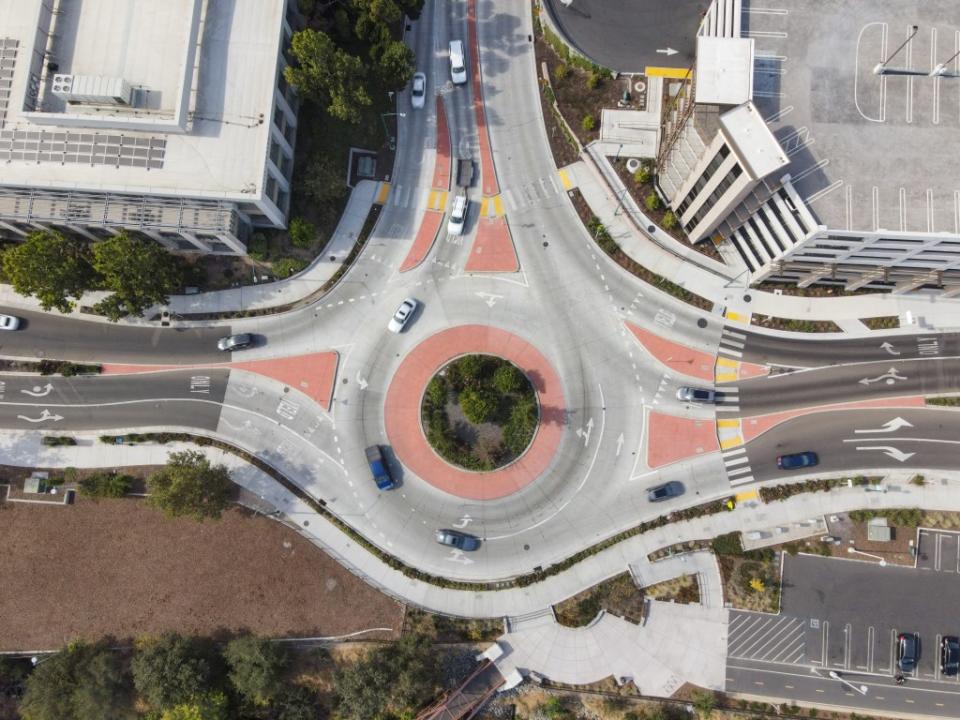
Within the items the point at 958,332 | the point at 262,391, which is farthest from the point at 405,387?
the point at 958,332

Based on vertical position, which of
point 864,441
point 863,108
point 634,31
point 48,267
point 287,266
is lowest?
point 864,441

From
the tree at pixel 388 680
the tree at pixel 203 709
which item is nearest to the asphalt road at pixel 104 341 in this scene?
the tree at pixel 203 709

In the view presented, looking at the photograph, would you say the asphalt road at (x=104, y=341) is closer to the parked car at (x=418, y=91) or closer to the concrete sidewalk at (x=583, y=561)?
the concrete sidewalk at (x=583, y=561)

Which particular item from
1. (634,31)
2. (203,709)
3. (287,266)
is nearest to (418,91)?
(287,266)

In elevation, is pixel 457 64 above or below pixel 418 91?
above

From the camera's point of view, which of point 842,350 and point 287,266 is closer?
point 842,350

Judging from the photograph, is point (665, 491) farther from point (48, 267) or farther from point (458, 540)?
point (48, 267)
